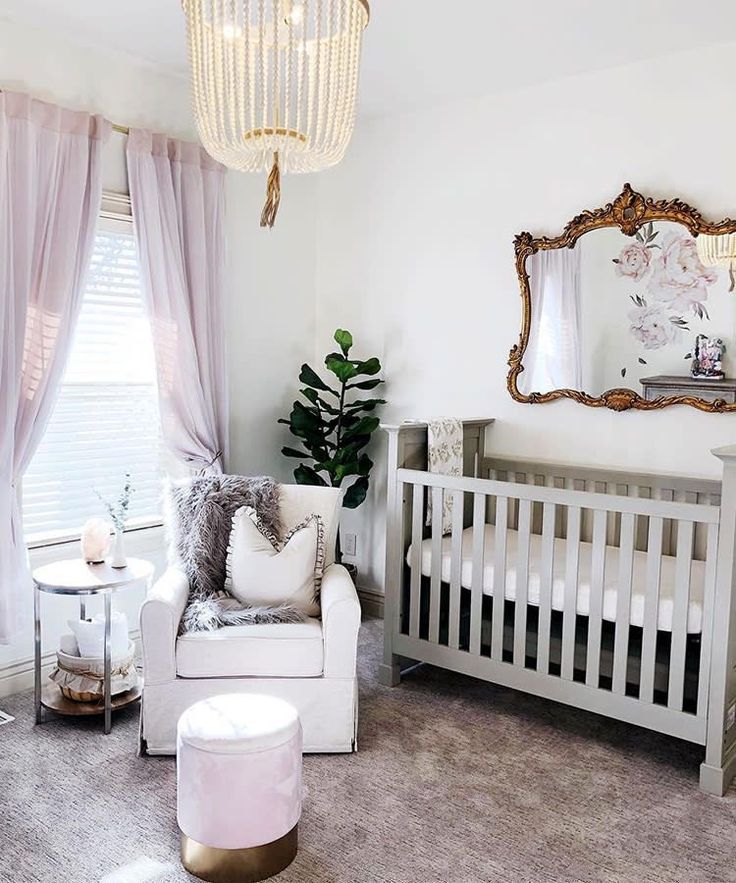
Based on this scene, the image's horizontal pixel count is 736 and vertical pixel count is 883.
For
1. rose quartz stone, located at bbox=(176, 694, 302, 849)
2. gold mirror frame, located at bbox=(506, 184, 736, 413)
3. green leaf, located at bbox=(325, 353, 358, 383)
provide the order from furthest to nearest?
1. green leaf, located at bbox=(325, 353, 358, 383)
2. gold mirror frame, located at bbox=(506, 184, 736, 413)
3. rose quartz stone, located at bbox=(176, 694, 302, 849)

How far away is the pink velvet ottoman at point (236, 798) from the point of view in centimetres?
207

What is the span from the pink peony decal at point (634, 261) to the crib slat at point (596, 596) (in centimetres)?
107

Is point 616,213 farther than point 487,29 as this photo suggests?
Yes

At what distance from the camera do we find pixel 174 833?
2.28 metres

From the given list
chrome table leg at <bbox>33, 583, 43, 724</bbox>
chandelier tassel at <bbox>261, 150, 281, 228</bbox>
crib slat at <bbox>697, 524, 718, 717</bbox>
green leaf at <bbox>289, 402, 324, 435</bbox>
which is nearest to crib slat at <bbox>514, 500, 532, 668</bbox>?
crib slat at <bbox>697, 524, 718, 717</bbox>

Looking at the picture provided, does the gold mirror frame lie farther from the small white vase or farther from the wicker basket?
the wicker basket

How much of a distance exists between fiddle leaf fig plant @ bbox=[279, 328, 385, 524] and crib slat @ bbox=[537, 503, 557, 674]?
1.27 meters

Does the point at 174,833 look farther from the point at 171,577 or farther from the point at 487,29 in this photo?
the point at 487,29

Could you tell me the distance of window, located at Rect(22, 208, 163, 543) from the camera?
10.9 feet

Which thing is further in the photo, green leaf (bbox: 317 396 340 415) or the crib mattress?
green leaf (bbox: 317 396 340 415)

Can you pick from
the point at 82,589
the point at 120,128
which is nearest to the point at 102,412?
the point at 82,589

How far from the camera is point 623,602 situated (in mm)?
2771

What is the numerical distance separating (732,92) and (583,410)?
1.32 m

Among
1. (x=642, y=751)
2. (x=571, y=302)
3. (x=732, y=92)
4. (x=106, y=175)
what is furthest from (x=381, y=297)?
(x=642, y=751)
